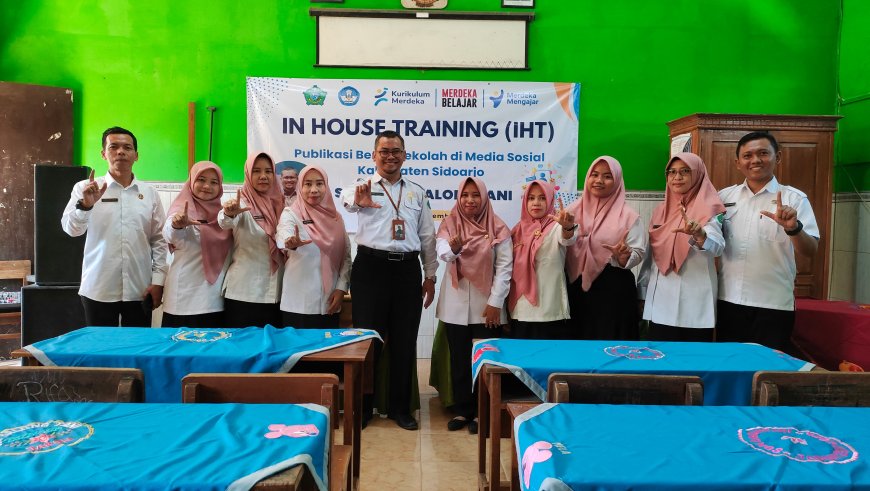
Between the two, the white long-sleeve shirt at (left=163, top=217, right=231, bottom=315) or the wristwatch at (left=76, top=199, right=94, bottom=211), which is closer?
the wristwatch at (left=76, top=199, right=94, bottom=211)

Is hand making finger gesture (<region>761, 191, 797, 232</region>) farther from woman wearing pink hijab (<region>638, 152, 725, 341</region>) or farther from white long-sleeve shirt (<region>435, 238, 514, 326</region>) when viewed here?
white long-sleeve shirt (<region>435, 238, 514, 326</region>)

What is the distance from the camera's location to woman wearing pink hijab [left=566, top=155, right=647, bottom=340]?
308 centimetres

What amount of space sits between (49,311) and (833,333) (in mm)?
4606

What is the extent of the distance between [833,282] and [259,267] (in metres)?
4.31

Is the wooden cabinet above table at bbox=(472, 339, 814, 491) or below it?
above

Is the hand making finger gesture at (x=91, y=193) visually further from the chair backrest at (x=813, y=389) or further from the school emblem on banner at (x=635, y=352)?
the chair backrest at (x=813, y=389)

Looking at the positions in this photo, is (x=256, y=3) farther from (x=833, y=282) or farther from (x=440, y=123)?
(x=833, y=282)

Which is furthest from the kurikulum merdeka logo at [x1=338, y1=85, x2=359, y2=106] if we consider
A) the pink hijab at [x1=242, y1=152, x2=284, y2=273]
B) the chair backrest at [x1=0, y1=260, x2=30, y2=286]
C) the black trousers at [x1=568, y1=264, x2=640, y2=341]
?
the chair backrest at [x1=0, y1=260, x2=30, y2=286]

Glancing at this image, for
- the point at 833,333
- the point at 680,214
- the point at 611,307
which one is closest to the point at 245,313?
the point at 611,307

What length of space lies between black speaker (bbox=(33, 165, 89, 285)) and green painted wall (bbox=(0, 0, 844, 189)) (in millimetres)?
922

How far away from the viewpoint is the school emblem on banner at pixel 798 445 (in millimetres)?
1248

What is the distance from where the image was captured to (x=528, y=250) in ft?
10.3

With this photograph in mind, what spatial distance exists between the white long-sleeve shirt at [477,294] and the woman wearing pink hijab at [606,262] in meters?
0.35

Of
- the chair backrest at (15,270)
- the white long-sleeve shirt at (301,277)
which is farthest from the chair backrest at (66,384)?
the chair backrest at (15,270)
